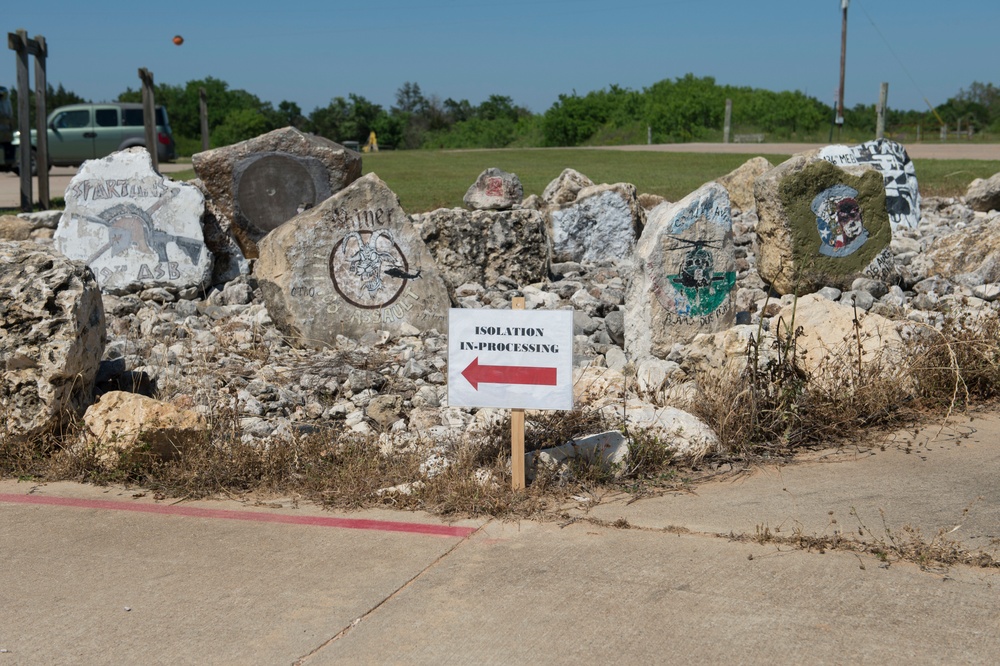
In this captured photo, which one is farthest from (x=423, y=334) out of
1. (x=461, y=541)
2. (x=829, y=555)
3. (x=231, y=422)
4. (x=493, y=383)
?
(x=829, y=555)

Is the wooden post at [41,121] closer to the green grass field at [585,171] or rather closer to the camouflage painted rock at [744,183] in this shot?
the green grass field at [585,171]

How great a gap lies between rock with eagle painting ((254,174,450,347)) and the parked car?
62.0ft

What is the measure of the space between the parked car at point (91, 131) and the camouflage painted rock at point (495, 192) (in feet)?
53.2

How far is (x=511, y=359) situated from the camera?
5082 mm

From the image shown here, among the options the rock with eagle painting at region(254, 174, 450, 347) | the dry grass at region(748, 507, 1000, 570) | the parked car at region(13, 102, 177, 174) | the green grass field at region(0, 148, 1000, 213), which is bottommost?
the dry grass at region(748, 507, 1000, 570)

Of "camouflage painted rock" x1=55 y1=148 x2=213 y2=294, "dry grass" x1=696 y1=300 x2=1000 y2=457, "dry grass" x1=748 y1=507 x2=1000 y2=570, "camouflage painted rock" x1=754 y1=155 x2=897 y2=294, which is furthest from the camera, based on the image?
"camouflage painted rock" x1=55 y1=148 x2=213 y2=294

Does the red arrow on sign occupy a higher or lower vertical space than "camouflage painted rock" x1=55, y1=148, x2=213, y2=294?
lower

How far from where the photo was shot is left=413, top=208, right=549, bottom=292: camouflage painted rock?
444 inches

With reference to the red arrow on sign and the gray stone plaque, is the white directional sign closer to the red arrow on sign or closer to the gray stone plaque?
the red arrow on sign

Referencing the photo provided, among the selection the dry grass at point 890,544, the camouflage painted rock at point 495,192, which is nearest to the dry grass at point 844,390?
the dry grass at point 890,544

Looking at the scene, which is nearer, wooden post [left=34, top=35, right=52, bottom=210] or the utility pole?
wooden post [left=34, top=35, right=52, bottom=210]

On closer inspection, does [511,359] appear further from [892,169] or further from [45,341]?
[892,169]

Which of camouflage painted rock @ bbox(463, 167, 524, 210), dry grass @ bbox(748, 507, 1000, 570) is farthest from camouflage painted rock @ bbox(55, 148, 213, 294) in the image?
dry grass @ bbox(748, 507, 1000, 570)

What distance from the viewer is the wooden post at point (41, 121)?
15.4 metres
